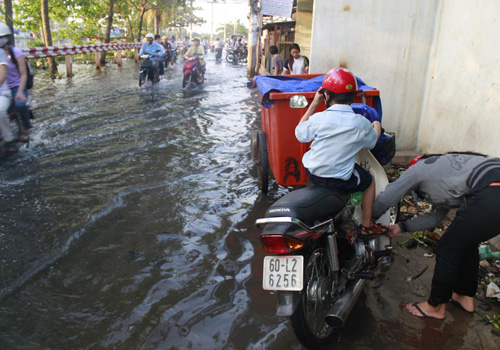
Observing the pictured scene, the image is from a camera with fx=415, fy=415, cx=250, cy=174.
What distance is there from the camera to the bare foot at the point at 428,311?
308cm

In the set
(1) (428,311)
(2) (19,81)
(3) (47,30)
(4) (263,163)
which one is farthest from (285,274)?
(3) (47,30)

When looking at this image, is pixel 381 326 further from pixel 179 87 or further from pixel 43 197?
pixel 179 87

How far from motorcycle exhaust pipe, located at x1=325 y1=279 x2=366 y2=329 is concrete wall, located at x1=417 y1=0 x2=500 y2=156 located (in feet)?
7.81

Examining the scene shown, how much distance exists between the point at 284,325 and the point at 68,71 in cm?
1637

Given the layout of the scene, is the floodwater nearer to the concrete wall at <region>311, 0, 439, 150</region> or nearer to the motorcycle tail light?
the motorcycle tail light

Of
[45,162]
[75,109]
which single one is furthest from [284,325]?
[75,109]

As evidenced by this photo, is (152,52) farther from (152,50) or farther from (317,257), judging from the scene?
(317,257)

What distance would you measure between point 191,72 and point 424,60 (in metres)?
10.0

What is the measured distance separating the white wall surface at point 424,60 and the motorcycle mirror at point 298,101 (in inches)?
77.9

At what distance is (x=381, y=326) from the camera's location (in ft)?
9.95

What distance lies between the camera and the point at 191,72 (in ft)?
48.8

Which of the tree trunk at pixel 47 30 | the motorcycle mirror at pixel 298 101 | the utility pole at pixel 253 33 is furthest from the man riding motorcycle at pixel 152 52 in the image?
the motorcycle mirror at pixel 298 101

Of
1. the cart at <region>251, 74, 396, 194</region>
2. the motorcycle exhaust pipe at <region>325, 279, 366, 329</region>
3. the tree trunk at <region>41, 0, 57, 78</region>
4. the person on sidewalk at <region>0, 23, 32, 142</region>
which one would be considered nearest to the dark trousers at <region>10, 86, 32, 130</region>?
the person on sidewalk at <region>0, 23, 32, 142</region>

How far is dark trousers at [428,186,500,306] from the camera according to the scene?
2574 millimetres
